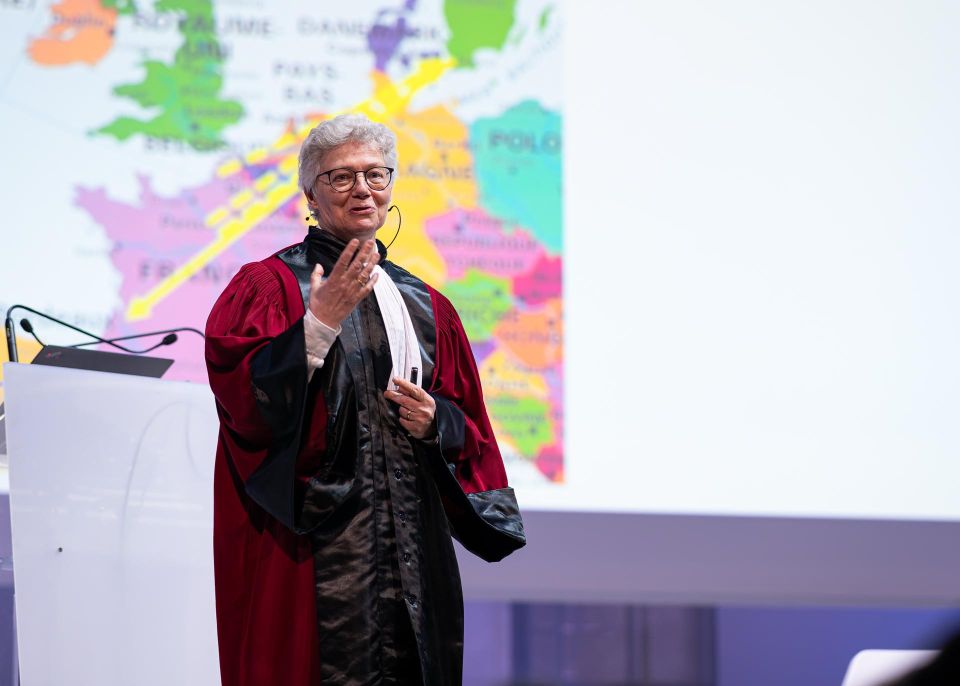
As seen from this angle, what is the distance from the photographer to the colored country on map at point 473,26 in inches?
162

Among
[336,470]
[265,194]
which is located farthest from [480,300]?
[336,470]

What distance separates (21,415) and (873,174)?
11.0 ft

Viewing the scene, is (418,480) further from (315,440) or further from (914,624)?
(914,624)

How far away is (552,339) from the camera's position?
4.13m

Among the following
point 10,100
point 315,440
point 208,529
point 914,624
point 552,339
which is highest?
point 10,100

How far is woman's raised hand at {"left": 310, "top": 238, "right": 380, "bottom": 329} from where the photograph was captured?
70.6 inches

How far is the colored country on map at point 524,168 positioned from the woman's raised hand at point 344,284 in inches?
91.3

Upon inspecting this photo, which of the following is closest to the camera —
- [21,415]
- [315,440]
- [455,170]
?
[315,440]

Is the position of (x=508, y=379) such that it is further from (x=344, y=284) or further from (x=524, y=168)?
(x=344, y=284)

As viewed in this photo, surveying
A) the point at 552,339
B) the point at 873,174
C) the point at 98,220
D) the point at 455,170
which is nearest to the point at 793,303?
the point at 873,174

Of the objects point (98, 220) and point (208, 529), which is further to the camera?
point (98, 220)

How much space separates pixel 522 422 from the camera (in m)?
4.06

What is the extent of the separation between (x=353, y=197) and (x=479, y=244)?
2.06m

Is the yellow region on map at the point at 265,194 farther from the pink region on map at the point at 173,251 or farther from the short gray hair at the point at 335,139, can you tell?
the short gray hair at the point at 335,139
